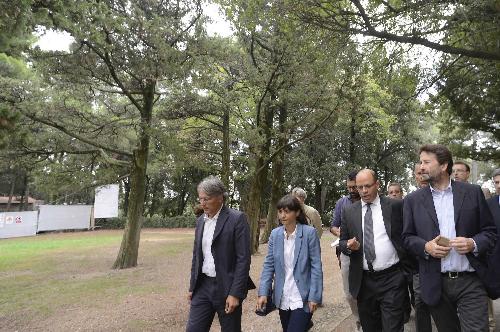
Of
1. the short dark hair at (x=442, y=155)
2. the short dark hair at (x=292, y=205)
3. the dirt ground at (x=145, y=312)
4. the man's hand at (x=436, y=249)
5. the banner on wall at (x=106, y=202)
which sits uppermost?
the banner on wall at (x=106, y=202)

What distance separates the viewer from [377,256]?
12.5 feet

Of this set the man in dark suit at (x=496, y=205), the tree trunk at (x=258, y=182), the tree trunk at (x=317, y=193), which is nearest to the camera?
the man in dark suit at (x=496, y=205)

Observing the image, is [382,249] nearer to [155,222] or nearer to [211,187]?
[211,187]

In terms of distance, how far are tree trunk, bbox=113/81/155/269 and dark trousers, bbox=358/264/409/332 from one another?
10.1 meters

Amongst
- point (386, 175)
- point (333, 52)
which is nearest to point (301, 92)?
point (333, 52)

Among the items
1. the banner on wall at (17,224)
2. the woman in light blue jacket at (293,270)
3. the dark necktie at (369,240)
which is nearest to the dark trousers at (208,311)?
the woman in light blue jacket at (293,270)

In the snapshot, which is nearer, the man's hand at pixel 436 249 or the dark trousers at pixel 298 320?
the man's hand at pixel 436 249

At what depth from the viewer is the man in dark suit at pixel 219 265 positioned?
13.0 feet

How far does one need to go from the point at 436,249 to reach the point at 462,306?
0.51 m

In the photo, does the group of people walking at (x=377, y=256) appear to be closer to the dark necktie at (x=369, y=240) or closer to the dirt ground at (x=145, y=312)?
the dark necktie at (x=369, y=240)

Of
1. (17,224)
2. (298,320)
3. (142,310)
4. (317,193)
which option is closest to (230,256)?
(298,320)

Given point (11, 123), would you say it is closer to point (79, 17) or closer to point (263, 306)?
point (79, 17)

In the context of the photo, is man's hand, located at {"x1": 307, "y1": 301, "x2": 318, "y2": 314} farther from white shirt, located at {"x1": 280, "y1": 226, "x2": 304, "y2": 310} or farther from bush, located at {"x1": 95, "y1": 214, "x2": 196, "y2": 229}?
bush, located at {"x1": 95, "y1": 214, "x2": 196, "y2": 229}

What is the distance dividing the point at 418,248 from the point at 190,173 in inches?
1466
